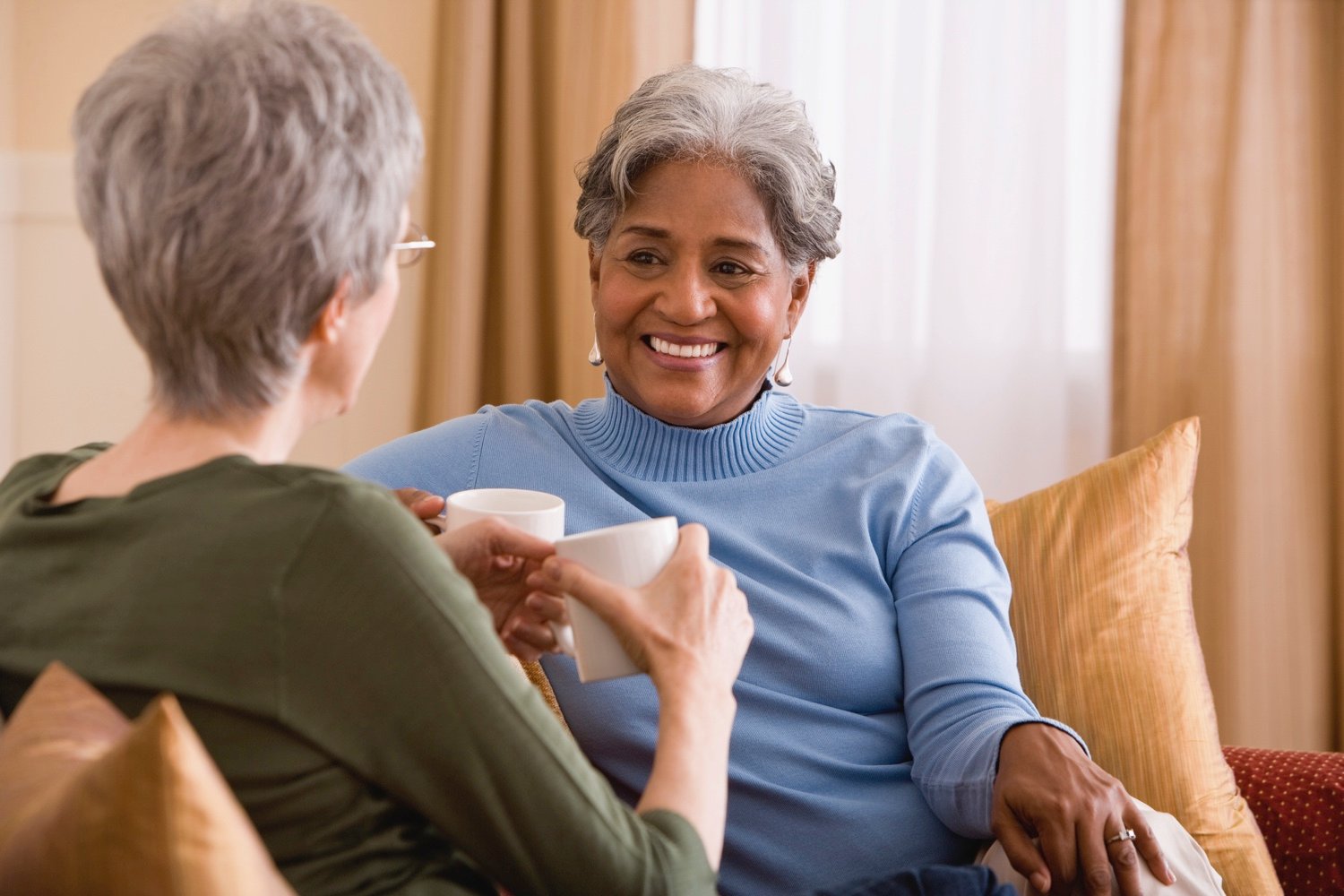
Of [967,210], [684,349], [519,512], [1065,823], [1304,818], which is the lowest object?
[1304,818]

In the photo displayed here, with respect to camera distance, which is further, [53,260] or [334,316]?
[53,260]

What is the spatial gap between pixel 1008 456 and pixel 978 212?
0.54m

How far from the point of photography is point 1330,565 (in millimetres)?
2662

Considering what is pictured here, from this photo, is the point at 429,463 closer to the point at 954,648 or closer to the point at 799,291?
the point at 799,291

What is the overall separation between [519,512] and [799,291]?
743mm

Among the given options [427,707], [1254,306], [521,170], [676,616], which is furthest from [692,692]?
[521,170]

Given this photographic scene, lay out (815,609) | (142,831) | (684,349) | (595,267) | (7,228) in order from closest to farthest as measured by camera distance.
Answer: (142,831) < (815,609) < (684,349) < (595,267) < (7,228)

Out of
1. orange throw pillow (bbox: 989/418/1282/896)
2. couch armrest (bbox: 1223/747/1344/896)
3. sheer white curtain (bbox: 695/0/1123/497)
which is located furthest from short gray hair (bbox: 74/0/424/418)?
sheer white curtain (bbox: 695/0/1123/497)

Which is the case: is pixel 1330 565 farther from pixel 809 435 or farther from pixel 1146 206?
pixel 809 435

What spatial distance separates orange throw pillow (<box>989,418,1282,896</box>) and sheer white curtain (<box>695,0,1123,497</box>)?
91 cm

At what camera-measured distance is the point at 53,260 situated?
9.52 ft

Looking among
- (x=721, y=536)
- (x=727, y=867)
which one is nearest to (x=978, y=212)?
(x=721, y=536)

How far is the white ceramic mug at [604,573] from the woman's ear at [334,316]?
0.86 feet

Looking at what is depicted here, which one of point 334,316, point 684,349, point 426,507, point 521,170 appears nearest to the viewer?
point 334,316
